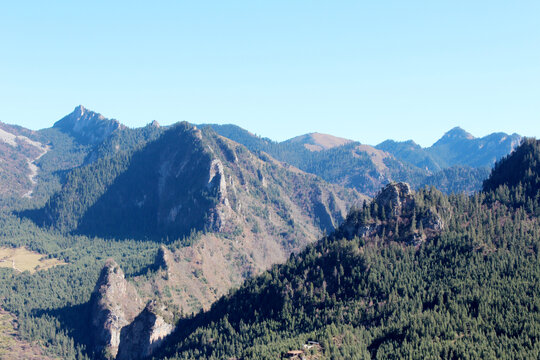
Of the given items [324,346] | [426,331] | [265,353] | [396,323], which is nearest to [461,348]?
[426,331]

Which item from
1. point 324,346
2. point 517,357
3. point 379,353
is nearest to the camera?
point 517,357

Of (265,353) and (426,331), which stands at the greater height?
(426,331)

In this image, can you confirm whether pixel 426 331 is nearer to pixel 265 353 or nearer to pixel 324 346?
pixel 324 346

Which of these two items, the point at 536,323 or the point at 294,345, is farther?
the point at 294,345

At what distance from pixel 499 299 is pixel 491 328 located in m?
18.4

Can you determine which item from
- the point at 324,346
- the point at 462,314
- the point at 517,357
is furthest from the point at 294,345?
the point at 517,357

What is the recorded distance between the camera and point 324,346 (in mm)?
192500

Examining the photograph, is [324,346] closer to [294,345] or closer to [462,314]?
[294,345]

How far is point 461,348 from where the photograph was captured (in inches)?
6845

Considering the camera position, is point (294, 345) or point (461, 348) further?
point (294, 345)

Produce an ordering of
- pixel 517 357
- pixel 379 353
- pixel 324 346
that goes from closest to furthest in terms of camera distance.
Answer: pixel 517 357, pixel 379 353, pixel 324 346

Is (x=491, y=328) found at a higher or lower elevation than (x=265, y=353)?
higher

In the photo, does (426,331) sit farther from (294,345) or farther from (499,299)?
(294,345)

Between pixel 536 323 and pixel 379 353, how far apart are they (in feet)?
183
